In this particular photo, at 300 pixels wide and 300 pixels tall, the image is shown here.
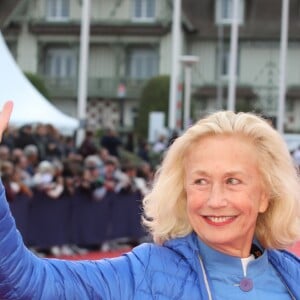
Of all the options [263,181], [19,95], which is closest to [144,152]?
[19,95]

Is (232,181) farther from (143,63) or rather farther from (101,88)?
(143,63)

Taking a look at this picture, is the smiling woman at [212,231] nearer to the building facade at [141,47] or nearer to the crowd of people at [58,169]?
the crowd of people at [58,169]

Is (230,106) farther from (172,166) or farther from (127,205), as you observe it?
(172,166)

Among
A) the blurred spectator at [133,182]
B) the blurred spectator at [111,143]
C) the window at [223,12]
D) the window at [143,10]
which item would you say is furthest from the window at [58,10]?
the blurred spectator at [133,182]

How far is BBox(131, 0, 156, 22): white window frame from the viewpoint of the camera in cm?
4728

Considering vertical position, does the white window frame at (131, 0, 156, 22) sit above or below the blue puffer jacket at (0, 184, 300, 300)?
above

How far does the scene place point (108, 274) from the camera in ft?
8.06

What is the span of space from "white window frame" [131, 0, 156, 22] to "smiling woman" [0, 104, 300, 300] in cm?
4492

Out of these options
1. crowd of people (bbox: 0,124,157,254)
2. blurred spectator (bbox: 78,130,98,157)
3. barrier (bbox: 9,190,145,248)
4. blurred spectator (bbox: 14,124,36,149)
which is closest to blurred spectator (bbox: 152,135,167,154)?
crowd of people (bbox: 0,124,157,254)

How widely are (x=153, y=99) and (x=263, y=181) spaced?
125ft

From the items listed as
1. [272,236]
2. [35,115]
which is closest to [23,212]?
[35,115]

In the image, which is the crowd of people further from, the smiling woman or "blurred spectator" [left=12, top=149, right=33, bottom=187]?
the smiling woman

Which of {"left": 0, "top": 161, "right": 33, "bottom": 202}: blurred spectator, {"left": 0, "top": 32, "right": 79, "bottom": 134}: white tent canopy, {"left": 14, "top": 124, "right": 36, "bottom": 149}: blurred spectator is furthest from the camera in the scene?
{"left": 14, "top": 124, "right": 36, "bottom": 149}: blurred spectator

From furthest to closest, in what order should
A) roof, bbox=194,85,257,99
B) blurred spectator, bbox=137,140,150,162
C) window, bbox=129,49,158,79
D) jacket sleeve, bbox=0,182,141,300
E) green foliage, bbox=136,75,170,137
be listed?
window, bbox=129,49,158,79, roof, bbox=194,85,257,99, green foliage, bbox=136,75,170,137, blurred spectator, bbox=137,140,150,162, jacket sleeve, bbox=0,182,141,300
